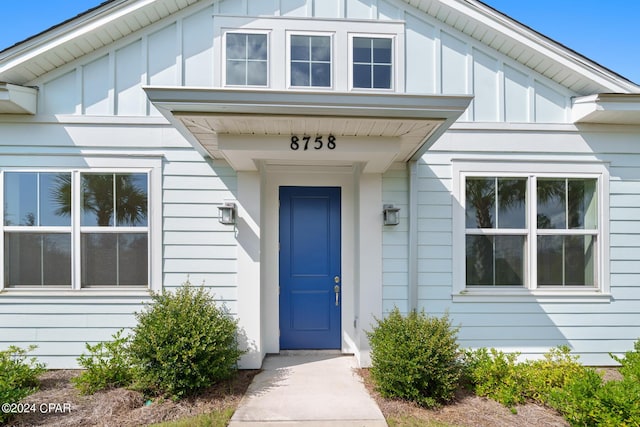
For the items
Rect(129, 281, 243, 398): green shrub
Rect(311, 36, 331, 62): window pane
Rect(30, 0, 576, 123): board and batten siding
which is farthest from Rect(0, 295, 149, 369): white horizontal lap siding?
Rect(311, 36, 331, 62): window pane

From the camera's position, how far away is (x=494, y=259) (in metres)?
4.87

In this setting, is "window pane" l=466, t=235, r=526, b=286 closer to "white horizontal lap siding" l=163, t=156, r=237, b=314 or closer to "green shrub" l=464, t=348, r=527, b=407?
"green shrub" l=464, t=348, r=527, b=407

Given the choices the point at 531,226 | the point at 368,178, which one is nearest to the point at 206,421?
the point at 368,178

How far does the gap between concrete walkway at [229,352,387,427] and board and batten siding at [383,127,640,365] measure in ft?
3.69

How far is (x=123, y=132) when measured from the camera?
184 inches

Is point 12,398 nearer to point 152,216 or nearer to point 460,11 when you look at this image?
point 152,216

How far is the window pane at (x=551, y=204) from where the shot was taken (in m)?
4.89

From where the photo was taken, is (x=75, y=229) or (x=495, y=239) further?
(x=495, y=239)

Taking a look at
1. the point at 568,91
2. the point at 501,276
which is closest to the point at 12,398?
the point at 501,276

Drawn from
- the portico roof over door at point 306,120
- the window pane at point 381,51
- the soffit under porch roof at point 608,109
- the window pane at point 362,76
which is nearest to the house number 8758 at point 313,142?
the portico roof over door at point 306,120

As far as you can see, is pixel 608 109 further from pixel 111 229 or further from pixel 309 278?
pixel 111 229

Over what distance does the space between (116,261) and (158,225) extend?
2.37 feet

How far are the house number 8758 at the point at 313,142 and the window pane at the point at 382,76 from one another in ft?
4.91

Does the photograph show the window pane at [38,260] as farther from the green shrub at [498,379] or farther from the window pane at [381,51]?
the green shrub at [498,379]
